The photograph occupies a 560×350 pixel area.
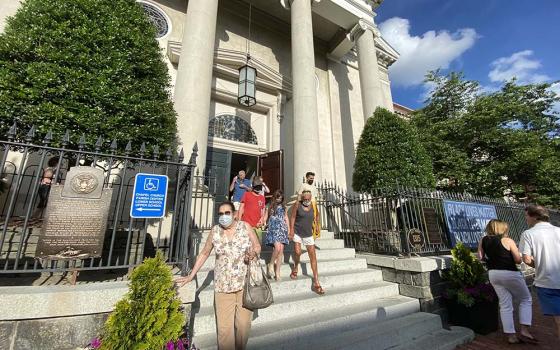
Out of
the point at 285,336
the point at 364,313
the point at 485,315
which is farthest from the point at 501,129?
the point at 285,336

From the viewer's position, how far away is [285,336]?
3.34 meters

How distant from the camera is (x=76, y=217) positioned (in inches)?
118

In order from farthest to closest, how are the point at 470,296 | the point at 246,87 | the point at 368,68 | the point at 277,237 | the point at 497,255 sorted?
the point at 368,68 → the point at 246,87 → the point at 277,237 → the point at 470,296 → the point at 497,255

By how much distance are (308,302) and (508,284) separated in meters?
3.20

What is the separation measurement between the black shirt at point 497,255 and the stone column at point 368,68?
25.8 ft

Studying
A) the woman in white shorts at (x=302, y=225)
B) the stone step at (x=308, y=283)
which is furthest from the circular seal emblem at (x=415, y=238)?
the woman in white shorts at (x=302, y=225)

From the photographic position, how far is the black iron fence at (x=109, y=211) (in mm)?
2928

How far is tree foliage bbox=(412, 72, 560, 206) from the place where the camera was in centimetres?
1309

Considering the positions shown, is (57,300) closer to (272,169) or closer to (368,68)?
(272,169)

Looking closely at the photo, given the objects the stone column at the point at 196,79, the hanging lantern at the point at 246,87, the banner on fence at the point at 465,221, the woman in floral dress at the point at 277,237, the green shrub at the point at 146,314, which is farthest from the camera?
the hanging lantern at the point at 246,87

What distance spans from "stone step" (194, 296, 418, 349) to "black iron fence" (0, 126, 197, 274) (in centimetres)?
138

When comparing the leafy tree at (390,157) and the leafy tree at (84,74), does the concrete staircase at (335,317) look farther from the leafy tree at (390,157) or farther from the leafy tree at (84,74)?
the leafy tree at (390,157)

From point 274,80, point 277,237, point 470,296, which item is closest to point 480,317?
point 470,296

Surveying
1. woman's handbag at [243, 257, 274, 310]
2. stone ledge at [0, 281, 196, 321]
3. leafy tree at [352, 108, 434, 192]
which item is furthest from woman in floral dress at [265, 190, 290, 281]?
leafy tree at [352, 108, 434, 192]
